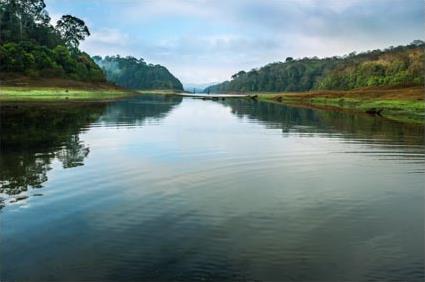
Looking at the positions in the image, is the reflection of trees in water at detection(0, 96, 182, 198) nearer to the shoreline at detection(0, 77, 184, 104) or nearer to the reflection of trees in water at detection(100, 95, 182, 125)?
the reflection of trees in water at detection(100, 95, 182, 125)

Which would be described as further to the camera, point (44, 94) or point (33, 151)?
point (44, 94)

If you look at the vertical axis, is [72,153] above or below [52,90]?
below

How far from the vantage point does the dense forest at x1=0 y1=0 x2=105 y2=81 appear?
127 meters

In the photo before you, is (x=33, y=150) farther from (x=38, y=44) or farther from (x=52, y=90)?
(x=38, y=44)

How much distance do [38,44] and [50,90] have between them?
4529 centimetres

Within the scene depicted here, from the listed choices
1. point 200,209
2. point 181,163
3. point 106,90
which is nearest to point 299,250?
point 200,209

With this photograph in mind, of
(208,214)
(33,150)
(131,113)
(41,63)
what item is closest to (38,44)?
(41,63)

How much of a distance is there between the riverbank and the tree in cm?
4682

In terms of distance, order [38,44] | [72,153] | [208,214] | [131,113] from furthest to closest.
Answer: [38,44], [131,113], [72,153], [208,214]

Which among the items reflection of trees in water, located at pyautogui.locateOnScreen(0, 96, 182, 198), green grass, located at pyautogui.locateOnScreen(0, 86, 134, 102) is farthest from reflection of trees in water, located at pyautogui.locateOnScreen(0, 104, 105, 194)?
green grass, located at pyautogui.locateOnScreen(0, 86, 134, 102)

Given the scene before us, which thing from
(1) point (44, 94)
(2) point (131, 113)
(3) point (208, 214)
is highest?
(1) point (44, 94)

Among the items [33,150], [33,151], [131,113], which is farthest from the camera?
[131,113]

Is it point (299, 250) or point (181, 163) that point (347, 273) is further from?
point (181, 163)

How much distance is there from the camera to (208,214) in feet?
45.1
